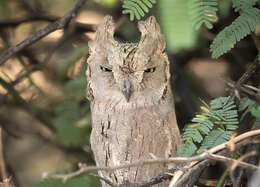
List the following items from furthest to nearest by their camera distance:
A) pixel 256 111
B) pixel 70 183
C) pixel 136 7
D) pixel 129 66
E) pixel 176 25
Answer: pixel 129 66, pixel 70 183, pixel 256 111, pixel 136 7, pixel 176 25

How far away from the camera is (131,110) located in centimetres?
336

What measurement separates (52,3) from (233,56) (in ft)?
4.37

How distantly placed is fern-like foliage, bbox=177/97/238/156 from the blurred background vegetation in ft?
3.65

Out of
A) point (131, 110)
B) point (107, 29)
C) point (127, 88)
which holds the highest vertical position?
point (107, 29)

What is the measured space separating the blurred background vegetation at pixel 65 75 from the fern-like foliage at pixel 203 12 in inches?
56.1

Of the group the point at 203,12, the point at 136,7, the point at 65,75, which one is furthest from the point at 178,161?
the point at 65,75

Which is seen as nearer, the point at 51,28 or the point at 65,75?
the point at 51,28

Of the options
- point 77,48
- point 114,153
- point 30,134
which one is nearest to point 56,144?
point 30,134

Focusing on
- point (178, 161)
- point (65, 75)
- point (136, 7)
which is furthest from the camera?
point (65, 75)

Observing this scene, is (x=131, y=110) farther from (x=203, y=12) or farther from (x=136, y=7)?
(x=203, y=12)

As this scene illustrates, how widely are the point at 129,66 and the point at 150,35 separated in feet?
0.57

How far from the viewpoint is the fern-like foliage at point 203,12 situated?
7.18 feet

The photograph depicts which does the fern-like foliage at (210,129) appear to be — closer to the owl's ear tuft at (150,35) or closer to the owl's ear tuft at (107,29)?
the owl's ear tuft at (150,35)

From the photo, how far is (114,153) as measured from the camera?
337cm
